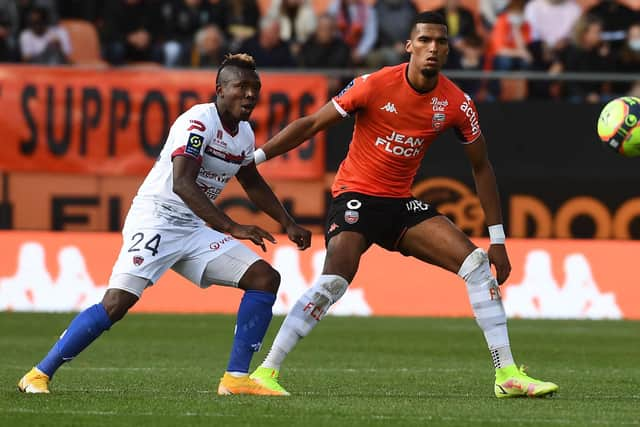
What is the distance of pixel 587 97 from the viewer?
18906 mm

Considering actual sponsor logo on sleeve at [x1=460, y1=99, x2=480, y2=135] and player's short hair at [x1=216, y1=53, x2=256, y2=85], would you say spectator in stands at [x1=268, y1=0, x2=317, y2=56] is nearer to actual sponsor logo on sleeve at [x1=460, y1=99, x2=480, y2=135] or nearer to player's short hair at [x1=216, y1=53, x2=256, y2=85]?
actual sponsor logo on sleeve at [x1=460, y1=99, x2=480, y2=135]

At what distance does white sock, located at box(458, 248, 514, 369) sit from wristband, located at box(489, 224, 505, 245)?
10.3 inches

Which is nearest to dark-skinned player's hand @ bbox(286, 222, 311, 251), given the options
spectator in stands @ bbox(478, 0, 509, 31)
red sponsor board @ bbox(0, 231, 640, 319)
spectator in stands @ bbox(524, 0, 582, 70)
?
red sponsor board @ bbox(0, 231, 640, 319)

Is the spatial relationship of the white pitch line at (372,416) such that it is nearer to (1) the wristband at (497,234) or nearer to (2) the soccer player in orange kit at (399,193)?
(2) the soccer player in orange kit at (399,193)

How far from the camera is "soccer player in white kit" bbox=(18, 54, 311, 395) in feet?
30.1

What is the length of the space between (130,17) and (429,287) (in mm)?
6008

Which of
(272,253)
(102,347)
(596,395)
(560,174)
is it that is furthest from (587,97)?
(596,395)

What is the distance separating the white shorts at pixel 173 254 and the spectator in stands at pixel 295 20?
10834 mm

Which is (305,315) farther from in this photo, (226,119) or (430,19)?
(430,19)

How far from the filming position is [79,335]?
359 inches

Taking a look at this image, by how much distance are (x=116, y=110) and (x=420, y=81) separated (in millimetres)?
9252

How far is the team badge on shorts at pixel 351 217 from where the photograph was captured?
31.7ft

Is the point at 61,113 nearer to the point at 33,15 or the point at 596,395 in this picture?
the point at 33,15

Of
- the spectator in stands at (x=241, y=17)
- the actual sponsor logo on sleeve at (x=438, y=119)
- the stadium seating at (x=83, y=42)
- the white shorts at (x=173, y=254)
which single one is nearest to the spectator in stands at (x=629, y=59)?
the spectator in stands at (x=241, y=17)
